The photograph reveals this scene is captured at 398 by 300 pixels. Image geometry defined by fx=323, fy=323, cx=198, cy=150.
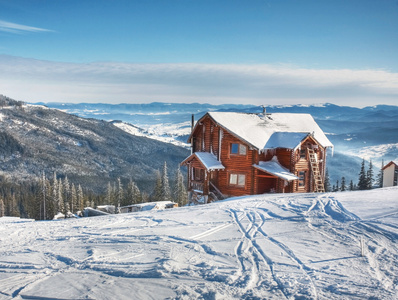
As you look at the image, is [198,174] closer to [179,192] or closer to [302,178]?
[302,178]

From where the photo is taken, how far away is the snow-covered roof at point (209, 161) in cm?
2897

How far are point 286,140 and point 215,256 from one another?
2102cm

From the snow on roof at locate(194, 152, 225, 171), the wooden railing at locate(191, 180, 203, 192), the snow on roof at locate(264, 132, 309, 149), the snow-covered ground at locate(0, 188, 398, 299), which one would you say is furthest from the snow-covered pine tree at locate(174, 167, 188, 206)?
the snow-covered ground at locate(0, 188, 398, 299)

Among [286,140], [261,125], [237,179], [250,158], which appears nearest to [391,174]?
[286,140]

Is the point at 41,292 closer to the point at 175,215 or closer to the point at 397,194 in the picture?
the point at 175,215

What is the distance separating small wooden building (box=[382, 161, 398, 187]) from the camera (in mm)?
32531

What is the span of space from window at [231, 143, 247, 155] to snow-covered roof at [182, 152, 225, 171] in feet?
5.80

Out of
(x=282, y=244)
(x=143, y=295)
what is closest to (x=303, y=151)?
(x=282, y=244)

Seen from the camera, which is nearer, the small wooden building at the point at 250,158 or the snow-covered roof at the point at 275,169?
the snow-covered roof at the point at 275,169

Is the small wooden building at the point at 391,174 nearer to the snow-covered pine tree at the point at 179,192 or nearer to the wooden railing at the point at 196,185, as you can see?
the wooden railing at the point at 196,185

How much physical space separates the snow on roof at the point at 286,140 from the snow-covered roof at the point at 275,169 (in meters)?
1.56

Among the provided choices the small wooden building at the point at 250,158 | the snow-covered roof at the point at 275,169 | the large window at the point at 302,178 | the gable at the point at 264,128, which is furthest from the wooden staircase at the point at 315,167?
the snow-covered roof at the point at 275,169

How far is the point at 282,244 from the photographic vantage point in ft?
36.5

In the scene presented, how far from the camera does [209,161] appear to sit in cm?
2967
